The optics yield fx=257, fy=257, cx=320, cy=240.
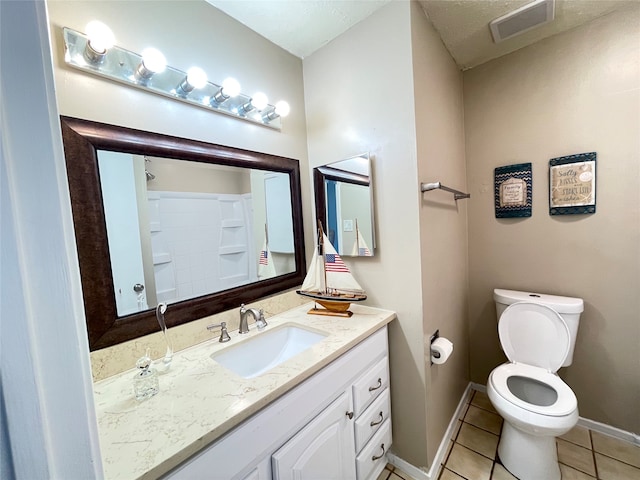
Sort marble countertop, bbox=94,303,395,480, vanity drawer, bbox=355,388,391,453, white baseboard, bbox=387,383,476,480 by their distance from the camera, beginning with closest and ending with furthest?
1. marble countertop, bbox=94,303,395,480
2. vanity drawer, bbox=355,388,391,453
3. white baseboard, bbox=387,383,476,480

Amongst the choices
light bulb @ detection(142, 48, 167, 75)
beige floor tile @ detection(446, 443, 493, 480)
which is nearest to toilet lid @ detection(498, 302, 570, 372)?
beige floor tile @ detection(446, 443, 493, 480)

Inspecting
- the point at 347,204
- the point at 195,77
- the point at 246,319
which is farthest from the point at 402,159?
the point at 246,319

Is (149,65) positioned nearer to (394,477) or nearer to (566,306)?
(394,477)

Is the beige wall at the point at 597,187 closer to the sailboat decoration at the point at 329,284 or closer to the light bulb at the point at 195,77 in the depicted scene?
the sailboat decoration at the point at 329,284

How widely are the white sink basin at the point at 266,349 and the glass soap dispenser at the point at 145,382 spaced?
0.82ft

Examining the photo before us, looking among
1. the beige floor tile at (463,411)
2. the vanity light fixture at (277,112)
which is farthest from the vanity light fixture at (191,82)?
the beige floor tile at (463,411)

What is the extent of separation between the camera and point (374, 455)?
128 centimetres

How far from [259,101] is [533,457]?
7.57ft

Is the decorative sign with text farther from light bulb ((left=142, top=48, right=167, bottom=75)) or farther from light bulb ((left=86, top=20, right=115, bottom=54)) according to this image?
light bulb ((left=86, top=20, right=115, bottom=54))

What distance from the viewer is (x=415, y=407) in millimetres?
1364

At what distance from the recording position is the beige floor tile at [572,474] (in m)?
1.33

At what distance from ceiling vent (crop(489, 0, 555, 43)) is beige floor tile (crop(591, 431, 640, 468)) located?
245cm

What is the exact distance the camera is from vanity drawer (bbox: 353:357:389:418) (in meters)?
1.15

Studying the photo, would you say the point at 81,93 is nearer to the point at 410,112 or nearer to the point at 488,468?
the point at 410,112
